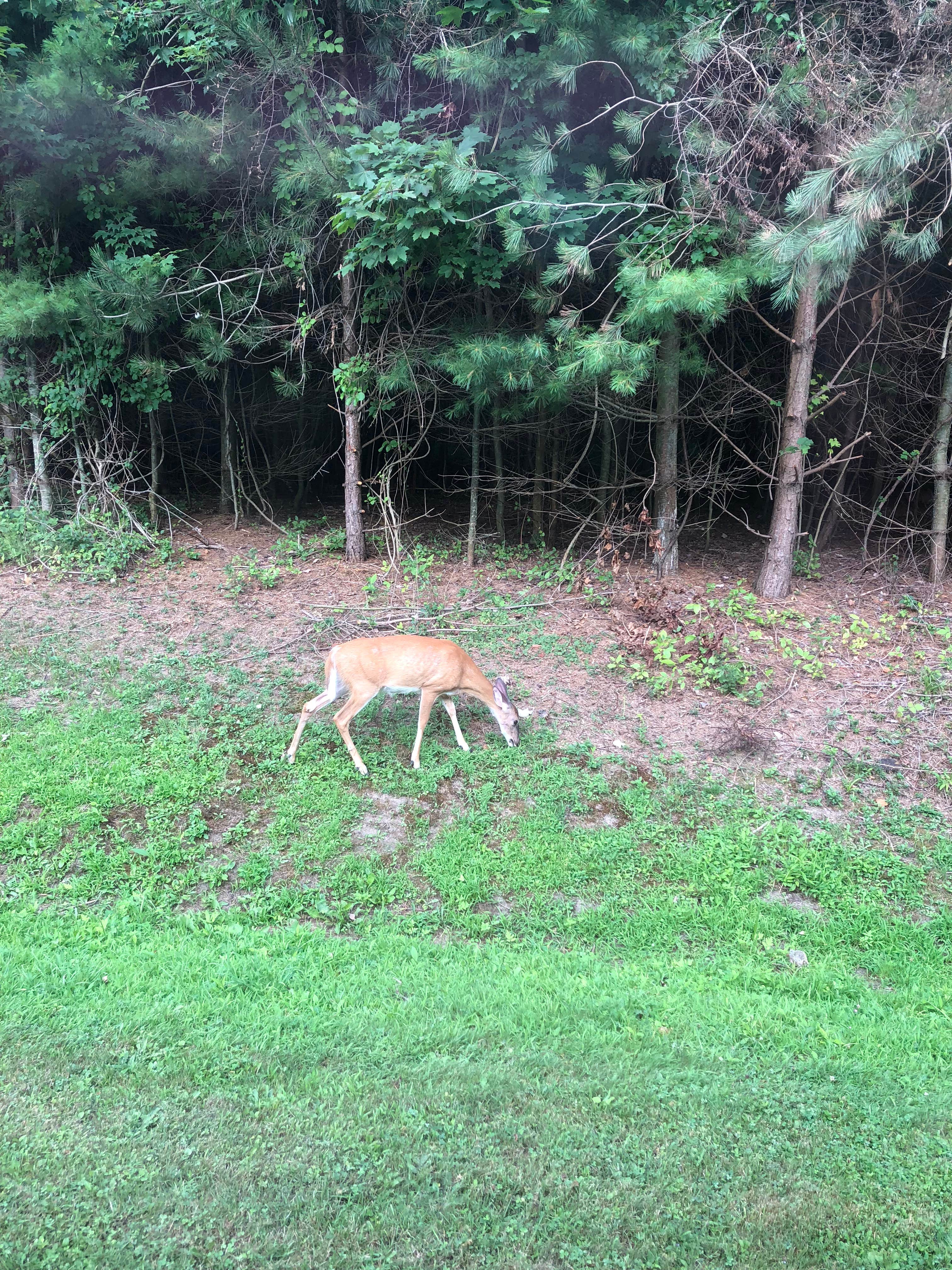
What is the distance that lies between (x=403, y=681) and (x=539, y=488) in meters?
5.39

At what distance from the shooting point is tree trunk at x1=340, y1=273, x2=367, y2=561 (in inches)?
381

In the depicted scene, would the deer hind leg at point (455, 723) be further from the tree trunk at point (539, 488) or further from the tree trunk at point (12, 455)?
the tree trunk at point (12, 455)

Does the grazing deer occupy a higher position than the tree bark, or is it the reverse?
the tree bark

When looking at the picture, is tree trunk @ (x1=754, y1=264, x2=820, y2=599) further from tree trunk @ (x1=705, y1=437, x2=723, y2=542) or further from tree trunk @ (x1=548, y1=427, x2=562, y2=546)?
tree trunk @ (x1=548, y1=427, x2=562, y2=546)

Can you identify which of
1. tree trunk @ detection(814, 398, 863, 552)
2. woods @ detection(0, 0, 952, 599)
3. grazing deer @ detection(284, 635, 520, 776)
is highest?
woods @ detection(0, 0, 952, 599)

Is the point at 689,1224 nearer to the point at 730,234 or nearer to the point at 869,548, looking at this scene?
the point at 730,234

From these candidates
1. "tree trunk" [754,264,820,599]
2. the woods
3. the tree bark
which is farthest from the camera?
the tree bark

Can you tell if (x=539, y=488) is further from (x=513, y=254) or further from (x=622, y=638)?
(x=622, y=638)

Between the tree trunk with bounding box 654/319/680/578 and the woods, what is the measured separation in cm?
4

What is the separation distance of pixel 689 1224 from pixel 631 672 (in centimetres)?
486

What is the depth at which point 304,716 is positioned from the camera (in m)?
6.20

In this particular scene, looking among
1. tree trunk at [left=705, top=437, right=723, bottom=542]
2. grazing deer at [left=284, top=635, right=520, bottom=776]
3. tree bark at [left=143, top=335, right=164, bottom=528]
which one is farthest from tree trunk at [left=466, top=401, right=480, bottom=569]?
tree bark at [left=143, top=335, right=164, bottom=528]

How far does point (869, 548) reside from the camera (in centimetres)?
1028

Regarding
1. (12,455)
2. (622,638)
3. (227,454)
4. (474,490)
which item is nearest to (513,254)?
(474,490)
